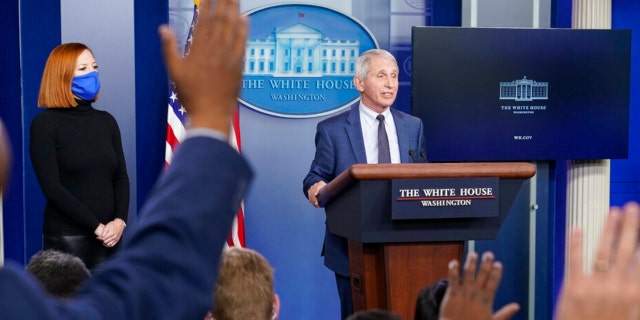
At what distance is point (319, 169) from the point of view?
3.60 m

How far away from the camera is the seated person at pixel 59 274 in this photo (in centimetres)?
225

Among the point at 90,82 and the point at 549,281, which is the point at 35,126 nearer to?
the point at 90,82

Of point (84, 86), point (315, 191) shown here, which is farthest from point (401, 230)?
point (84, 86)

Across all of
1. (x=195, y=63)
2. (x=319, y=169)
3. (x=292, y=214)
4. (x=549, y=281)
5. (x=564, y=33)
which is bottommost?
(x=549, y=281)

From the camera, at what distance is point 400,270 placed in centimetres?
279

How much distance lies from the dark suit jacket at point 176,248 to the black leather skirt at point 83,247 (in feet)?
10.3

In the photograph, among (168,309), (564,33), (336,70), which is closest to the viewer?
(168,309)

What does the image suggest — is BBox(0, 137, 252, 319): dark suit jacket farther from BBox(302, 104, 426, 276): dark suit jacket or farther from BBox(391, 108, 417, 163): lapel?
BBox(391, 108, 417, 163): lapel

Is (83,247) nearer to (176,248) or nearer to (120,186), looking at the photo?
(120,186)

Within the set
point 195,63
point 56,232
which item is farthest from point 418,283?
point 195,63

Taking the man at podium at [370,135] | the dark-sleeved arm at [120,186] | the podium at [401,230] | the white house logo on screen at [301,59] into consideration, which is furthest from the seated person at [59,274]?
the white house logo on screen at [301,59]

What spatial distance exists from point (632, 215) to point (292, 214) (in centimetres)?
422

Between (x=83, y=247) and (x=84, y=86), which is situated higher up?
(x=84, y=86)

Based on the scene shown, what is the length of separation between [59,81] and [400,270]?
1854mm
